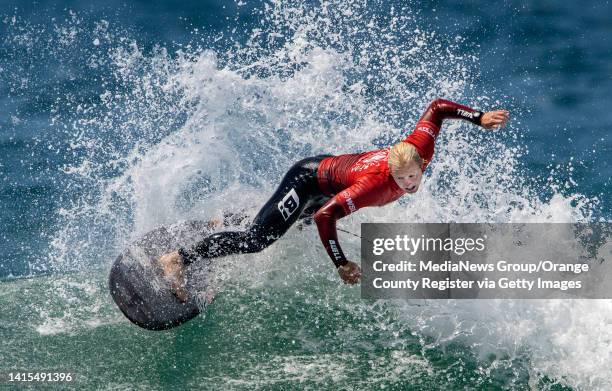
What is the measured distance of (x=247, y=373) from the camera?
24.7ft

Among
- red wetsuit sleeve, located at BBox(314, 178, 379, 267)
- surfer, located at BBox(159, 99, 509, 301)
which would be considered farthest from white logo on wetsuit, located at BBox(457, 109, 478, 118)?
red wetsuit sleeve, located at BBox(314, 178, 379, 267)

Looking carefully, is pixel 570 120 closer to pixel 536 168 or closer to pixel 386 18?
pixel 536 168

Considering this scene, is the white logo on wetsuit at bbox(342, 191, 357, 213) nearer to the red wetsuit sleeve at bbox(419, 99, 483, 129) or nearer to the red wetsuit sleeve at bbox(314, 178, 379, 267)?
the red wetsuit sleeve at bbox(314, 178, 379, 267)

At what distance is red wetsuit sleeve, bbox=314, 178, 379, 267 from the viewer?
741 cm

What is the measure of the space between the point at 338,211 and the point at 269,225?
3.57 ft

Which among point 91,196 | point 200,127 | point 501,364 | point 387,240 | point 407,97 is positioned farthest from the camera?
point 407,97

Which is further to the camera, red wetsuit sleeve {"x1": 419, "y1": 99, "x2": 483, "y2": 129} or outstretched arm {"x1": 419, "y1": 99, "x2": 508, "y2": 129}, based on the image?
red wetsuit sleeve {"x1": 419, "y1": 99, "x2": 483, "y2": 129}

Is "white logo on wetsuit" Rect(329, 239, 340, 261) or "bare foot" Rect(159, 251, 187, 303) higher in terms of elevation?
"white logo on wetsuit" Rect(329, 239, 340, 261)

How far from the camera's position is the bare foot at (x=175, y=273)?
331 inches

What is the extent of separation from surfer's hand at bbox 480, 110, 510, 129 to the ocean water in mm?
1612

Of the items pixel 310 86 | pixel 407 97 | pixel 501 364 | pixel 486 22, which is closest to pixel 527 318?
pixel 501 364

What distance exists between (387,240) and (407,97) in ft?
13.3

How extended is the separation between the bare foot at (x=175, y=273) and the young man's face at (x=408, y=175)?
8.13 ft

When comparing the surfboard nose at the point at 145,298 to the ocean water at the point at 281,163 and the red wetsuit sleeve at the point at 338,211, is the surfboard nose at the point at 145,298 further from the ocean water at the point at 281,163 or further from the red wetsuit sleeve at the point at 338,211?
the red wetsuit sleeve at the point at 338,211
